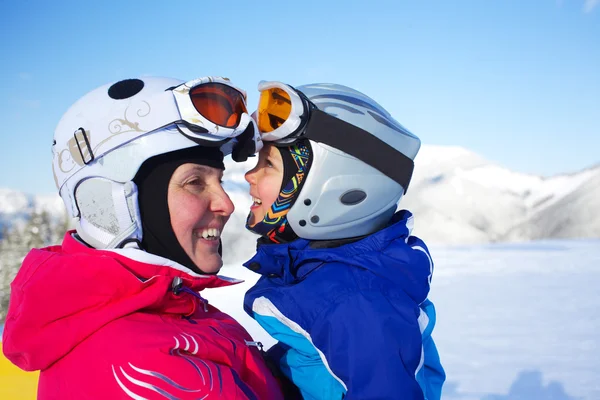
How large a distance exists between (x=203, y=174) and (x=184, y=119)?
0.26 metres

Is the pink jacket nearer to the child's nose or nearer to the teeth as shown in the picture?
the teeth

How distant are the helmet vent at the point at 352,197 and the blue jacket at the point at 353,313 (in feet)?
0.72

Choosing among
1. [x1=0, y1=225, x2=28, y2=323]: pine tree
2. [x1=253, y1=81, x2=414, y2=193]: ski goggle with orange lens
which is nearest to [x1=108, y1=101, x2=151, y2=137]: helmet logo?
[x1=253, y1=81, x2=414, y2=193]: ski goggle with orange lens

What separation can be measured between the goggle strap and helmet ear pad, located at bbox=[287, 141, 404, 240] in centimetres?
4

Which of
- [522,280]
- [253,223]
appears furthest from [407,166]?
[522,280]

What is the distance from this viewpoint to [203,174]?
2443mm

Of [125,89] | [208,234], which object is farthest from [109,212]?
[125,89]

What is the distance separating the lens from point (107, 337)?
1911 mm

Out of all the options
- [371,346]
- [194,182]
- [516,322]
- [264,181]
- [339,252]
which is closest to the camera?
[371,346]

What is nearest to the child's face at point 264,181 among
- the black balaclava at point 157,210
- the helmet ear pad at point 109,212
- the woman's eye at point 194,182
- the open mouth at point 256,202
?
the open mouth at point 256,202

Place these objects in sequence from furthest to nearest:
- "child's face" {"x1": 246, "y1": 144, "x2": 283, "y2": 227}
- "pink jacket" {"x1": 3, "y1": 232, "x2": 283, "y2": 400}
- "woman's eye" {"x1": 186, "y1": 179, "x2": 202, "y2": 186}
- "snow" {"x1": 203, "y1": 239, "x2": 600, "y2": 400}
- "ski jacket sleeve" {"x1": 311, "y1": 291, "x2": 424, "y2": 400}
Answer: "snow" {"x1": 203, "y1": 239, "x2": 600, "y2": 400}
"child's face" {"x1": 246, "y1": 144, "x2": 283, "y2": 227}
"woman's eye" {"x1": 186, "y1": 179, "x2": 202, "y2": 186}
"ski jacket sleeve" {"x1": 311, "y1": 291, "x2": 424, "y2": 400}
"pink jacket" {"x1": 3, "y1": 232, "x2": 283, "y2": 400}

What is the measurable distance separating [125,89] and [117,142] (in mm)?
295

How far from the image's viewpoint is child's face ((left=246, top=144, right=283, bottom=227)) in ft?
9.31

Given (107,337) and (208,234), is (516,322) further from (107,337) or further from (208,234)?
(107,337)
